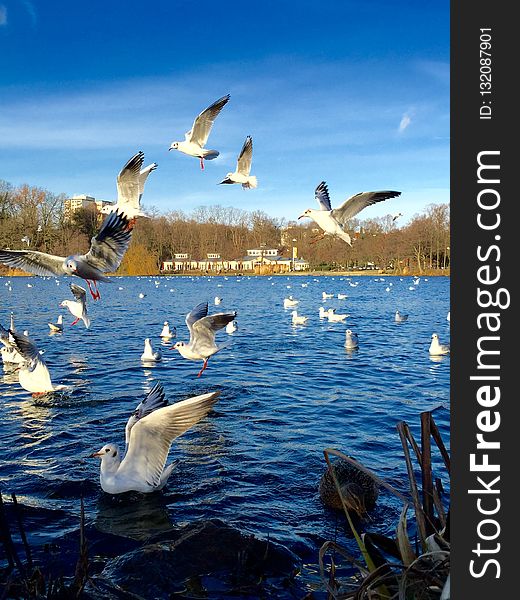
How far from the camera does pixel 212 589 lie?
485cm

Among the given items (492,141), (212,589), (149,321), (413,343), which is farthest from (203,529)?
(149,321)

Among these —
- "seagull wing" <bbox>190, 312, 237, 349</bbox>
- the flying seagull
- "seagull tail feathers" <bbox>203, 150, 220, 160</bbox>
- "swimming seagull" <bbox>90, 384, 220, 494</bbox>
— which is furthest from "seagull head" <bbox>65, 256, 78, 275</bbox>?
"seagull wing" <bbox>190, 312, 237, 349</bbox>

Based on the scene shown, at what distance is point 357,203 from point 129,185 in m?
3.21

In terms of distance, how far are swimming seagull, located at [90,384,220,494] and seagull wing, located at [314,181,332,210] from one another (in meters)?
4.08

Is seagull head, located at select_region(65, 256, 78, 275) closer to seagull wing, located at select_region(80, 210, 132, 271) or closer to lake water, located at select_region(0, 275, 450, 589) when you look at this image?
seagull wing, located at select_region(80, 210, 132, 271)

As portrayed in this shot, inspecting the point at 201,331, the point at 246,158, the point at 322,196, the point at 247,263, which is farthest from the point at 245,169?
the point at 247,263

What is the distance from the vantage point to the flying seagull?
7.79m

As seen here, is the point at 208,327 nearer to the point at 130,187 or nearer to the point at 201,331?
the point at 201,331

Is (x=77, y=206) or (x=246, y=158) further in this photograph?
(x=77, y=206)

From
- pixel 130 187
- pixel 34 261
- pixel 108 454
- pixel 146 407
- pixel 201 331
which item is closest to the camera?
pixel 146 407

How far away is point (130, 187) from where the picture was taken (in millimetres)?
8031

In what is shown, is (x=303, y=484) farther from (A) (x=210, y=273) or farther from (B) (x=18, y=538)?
(A) (x=210, y=273)

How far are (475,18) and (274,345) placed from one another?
762 inches

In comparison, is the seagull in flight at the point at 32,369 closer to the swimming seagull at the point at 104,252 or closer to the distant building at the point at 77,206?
the distant building at the point at 77,206
